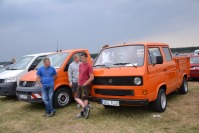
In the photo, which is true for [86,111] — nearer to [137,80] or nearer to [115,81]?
[115,81]

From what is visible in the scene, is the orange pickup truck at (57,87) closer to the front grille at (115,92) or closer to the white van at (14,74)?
the white van at (14,74)

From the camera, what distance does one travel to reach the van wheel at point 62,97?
8484 mm

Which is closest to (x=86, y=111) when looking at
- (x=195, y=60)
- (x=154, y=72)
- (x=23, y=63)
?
(x=154, y=72)

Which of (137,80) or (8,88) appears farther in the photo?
(8,88)

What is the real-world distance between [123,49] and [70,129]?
2704mm

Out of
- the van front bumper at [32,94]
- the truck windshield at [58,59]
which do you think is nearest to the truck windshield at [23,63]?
the truck windshield at [58,59]

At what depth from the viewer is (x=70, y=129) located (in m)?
6.33

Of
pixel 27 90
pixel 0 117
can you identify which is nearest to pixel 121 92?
pixel 27 90

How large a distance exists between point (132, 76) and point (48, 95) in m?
2.94

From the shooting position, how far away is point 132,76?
6328 millimetres

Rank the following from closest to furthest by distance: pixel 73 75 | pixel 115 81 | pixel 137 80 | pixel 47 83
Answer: pixel 137 80
pixel 115 81
pixel 47 83
pixel 73 75

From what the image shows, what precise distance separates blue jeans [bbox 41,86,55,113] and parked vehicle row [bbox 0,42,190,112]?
19.8 inches

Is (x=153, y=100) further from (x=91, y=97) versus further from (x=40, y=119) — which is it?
(x=40, y=119)

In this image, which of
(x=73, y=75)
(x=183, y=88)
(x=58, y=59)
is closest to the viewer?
(x=73, y=75)
